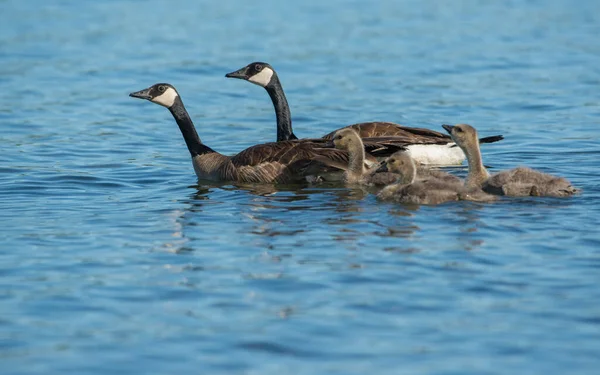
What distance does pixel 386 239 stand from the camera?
10.0 meters

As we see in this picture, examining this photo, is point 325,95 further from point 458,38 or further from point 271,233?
point 271,233

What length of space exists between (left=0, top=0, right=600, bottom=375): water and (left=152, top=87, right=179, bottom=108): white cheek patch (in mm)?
972

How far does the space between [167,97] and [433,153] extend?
12.0 feet

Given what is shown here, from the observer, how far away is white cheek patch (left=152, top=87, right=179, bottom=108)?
14.5m

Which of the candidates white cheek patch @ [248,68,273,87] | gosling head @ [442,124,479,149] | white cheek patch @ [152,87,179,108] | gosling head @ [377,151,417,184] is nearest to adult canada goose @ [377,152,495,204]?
gosling head @ [377,151,417,184]

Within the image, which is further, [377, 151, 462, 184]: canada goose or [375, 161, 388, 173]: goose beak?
[375, 161, 388, 173]: goose beak

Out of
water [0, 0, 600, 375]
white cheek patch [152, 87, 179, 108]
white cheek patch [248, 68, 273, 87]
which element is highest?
white cheek patch [248, 68, 273, 87]

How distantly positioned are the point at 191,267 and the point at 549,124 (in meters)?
9.90

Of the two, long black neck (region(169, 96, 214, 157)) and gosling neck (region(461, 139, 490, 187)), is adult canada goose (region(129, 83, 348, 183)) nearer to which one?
long black neck (region(169, 96, 214, 157))

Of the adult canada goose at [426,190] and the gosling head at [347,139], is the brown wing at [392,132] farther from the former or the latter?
the adult canada goose at [426,190]

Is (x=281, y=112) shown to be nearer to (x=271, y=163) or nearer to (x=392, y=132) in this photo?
(x=392, y=132)

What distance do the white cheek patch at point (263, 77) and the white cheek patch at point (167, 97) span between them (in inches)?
46.4

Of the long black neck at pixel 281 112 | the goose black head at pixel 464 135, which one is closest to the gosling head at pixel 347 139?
the goose black head at pixel 464 135

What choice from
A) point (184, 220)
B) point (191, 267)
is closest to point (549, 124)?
point (184, 220)
